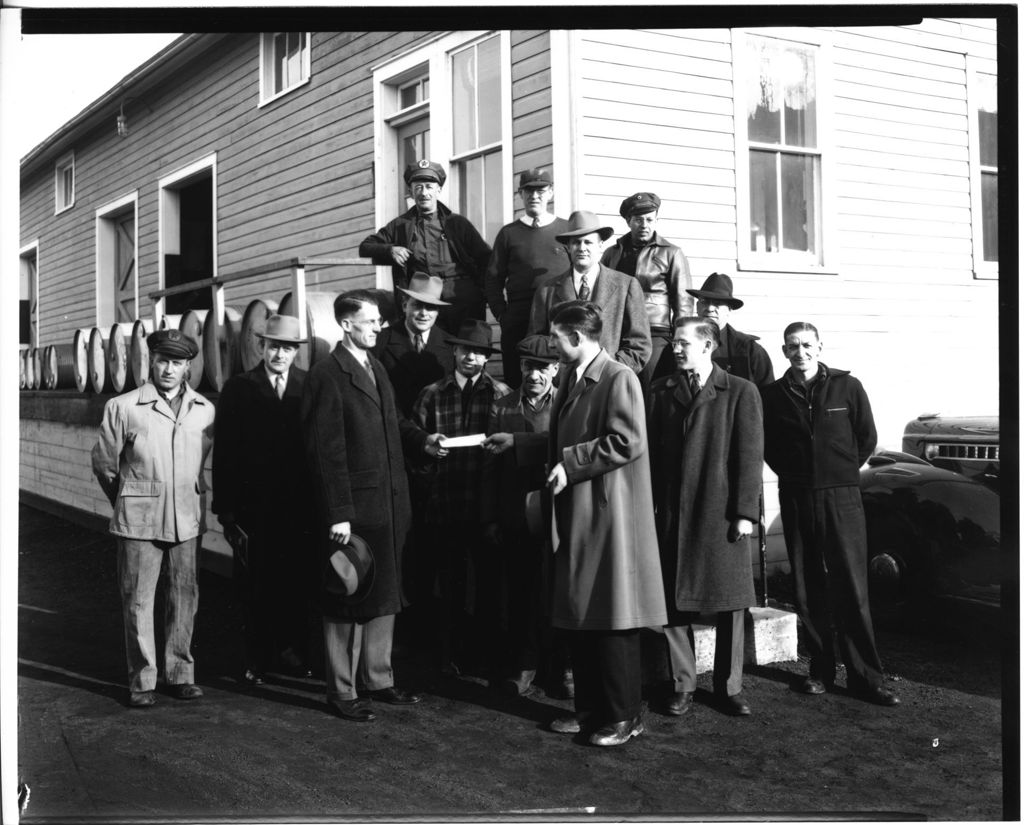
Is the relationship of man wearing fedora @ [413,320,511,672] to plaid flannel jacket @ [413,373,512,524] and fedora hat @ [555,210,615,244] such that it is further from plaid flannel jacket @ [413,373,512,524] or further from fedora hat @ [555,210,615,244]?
fedora hat @ [555,210,615,244]

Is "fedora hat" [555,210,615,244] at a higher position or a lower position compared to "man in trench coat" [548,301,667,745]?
higher

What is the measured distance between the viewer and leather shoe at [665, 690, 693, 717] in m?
5.22

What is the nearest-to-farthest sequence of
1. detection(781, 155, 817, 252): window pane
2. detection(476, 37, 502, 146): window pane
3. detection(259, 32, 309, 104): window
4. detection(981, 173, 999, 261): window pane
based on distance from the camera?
detection(476, 37, 502, 146): window pane
detection(781, 155, 817, 252): window pane
detection(981, 173, 999, 261): window pane
detection(259, 32, 309, 104): window

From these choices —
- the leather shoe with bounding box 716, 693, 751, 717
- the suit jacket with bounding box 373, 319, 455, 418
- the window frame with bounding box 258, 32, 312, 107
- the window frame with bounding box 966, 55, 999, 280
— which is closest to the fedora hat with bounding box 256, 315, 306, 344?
the suit jacket with bounding box 373, 319, 455, 418

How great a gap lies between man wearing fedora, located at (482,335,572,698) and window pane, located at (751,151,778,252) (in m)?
3.02

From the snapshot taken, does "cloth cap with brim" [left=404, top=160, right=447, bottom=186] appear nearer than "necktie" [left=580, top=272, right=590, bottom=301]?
No

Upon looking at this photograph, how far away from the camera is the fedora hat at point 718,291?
6.08 meters

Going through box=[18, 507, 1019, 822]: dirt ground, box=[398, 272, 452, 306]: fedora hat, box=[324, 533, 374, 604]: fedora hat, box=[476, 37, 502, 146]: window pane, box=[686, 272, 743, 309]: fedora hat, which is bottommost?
box=[18, 507, 1019, 822]: dirt ground

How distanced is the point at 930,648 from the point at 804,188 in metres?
3.75

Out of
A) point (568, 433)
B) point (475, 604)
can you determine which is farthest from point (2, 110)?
point (475, 604)

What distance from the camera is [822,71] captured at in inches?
329

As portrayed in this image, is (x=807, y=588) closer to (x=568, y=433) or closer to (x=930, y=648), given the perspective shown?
(x=930, y=648)

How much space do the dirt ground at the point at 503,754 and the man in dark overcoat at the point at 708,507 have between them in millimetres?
269

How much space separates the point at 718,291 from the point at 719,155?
2156 mm
